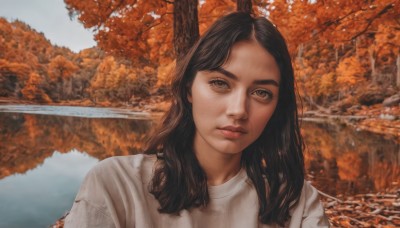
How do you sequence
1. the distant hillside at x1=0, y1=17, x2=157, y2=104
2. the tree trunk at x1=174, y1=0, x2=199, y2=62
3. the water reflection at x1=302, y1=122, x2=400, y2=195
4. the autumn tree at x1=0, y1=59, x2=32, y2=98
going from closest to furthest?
the tree trunk at x1=174, y1=0, x2=199, y2=62 → the water reflection at x1=302, y1=122, x2=400, y2=195 → the autumn tree at x1=0, y1=59, x2=32, y2=98 → the distant hillside at x1=0, y1=17, x2=157, y2=104

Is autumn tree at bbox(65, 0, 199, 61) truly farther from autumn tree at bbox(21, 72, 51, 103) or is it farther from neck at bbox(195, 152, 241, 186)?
autumn tree at bbox(21, 72, 51, 103)

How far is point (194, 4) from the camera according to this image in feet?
8.95

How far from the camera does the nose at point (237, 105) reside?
0.80 metres

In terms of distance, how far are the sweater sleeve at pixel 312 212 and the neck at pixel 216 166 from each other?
0.79ft

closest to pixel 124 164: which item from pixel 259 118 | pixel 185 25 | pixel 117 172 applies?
pixel 117 172

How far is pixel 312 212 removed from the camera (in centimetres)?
91

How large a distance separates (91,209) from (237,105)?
0.42 m

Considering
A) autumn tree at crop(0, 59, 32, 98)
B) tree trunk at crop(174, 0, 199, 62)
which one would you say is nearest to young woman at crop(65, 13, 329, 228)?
tree trunk at crop(174, 0, 199, 62)

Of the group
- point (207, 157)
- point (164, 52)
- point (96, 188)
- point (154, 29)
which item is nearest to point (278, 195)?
point (207, 157)

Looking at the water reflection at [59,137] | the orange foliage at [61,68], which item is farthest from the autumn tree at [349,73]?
the orange foliage at [61,68]

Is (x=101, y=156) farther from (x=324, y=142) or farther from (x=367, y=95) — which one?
(x=367, y=95)

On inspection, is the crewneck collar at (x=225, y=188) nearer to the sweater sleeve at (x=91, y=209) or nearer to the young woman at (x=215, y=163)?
the young woman at (x=215, y=163)

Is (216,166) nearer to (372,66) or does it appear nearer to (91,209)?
(91,209)

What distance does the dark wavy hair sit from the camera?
838mm
